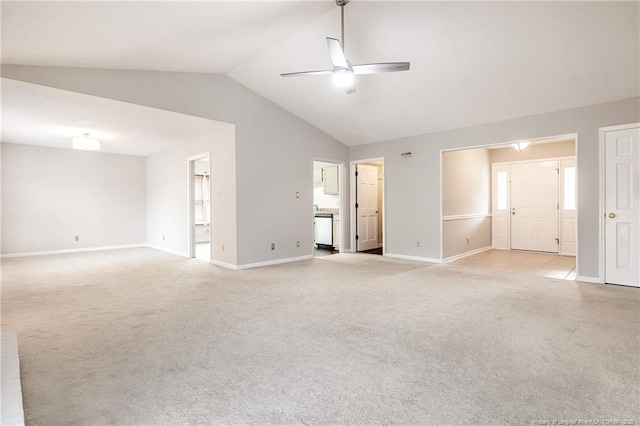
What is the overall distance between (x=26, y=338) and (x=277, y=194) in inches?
157

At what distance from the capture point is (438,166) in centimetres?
596

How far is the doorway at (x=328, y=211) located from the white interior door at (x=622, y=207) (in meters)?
4.60

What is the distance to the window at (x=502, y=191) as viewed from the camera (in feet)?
Answer: 25.6

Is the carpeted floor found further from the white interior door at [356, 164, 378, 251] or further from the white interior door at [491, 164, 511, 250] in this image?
the white interior door at [491, 164, 511, 250]

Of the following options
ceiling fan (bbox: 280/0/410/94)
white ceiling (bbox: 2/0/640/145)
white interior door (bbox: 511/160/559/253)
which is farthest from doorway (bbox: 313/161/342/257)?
white interior door (bbox: 511/160/559/253)

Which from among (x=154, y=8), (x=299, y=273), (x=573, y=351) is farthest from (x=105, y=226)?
(x=573, y=351)

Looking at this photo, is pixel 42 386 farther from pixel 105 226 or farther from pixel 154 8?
pixel 105 226

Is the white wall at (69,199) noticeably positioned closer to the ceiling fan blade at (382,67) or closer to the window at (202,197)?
the window at (202,197)

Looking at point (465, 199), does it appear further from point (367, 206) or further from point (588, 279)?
point (588, 279)

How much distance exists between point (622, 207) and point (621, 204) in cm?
4

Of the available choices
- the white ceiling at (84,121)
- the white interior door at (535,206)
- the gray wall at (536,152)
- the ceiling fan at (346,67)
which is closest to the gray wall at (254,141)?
the white ceiling at (84,121)

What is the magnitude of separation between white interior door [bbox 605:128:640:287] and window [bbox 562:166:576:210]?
2.98m

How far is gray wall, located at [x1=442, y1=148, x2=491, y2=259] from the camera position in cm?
617

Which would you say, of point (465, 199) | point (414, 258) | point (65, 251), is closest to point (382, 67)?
point (414, 258)
